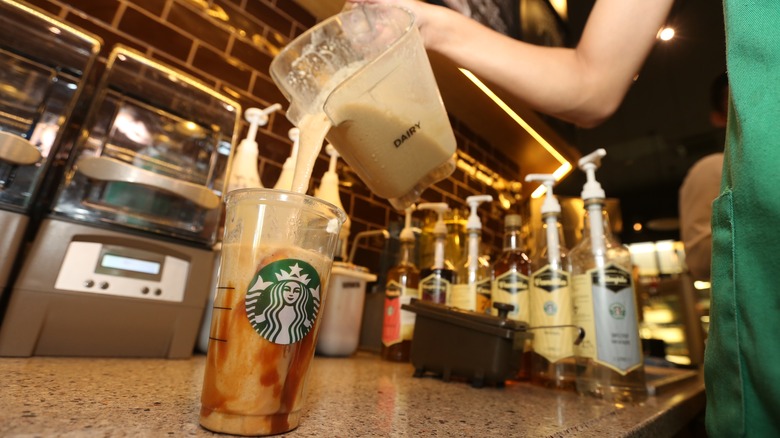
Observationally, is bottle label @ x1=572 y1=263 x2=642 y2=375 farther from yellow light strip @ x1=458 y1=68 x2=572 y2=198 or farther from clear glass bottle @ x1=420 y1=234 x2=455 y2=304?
yellow light strip @ x1=458 y1=68 x2=572 y2=198

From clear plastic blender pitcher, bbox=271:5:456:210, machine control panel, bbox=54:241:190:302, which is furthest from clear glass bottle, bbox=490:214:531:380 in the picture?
machine control panel, bbox=54:241:190:302

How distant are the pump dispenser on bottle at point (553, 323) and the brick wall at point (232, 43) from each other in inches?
27.2

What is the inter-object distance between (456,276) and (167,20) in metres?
1.12

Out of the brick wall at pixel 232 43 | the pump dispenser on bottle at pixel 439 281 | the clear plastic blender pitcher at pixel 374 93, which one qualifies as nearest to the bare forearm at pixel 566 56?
the clear plastic blender pitcher at pixel 374 93

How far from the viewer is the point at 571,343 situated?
30.8 inches

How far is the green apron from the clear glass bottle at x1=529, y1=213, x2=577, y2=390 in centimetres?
42

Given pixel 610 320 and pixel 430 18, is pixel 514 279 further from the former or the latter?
pixel 430 18

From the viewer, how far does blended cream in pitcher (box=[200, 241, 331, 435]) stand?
13.5 inches

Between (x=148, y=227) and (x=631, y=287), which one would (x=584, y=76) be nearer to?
(x=631, y=287)

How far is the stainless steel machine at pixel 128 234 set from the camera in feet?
2.09

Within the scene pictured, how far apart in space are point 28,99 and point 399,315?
92 centimetres

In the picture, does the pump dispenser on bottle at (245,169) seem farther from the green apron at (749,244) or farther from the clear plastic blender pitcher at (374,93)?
the green apron at (749,244)

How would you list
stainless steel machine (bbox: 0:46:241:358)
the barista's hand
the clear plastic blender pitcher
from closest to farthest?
the clear plastic blender pitcher → stainless steel machine (bbox: 0:46:241:358) → the barista's hand

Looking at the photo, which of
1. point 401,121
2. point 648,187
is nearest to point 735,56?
point 401,121
